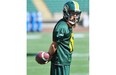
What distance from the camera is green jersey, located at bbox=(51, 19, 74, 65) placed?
17.5 ft

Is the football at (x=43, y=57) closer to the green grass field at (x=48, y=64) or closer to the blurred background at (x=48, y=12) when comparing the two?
the green grass field at (x=48, y=64)

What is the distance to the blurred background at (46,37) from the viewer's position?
9.11m

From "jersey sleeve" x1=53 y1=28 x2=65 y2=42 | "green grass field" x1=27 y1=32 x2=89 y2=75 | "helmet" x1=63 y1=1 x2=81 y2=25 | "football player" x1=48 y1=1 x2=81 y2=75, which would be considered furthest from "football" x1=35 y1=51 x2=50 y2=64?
"green grass field" x1=27 y1=32 x2=89 y2=75

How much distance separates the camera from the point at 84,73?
8539mm

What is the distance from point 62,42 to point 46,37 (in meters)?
9.78

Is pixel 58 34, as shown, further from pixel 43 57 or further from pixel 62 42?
pixel 43 57

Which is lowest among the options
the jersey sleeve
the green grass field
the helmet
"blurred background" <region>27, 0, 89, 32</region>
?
the green grass field

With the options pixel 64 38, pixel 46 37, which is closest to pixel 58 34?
pixel 64 38

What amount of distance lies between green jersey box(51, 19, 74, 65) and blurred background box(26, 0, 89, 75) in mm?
2975

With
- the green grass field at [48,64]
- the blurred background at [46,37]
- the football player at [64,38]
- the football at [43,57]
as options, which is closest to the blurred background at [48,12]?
the blurred background at [46,37]

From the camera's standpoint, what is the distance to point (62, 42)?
5.38 meters

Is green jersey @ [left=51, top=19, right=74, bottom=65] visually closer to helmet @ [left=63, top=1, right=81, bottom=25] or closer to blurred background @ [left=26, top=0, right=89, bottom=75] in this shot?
helmet @ [left=63, top=1, right=81, bottom=25]
